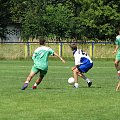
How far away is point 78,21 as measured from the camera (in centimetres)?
6322

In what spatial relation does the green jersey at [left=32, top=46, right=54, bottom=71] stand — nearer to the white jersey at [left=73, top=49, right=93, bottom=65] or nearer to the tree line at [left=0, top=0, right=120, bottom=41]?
the white jersey at [left=73, top=49, right=93, bottom=65]

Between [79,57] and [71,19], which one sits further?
[71,19]

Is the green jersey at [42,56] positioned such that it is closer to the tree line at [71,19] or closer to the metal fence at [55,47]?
the metal fence at [55,47]

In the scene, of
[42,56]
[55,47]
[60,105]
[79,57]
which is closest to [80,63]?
[79,57]

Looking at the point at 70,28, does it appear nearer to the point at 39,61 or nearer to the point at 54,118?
the point at 39,61

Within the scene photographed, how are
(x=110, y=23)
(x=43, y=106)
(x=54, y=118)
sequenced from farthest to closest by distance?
(x=110, y=23)
(x=43, y=106)
(x=54, y=118)

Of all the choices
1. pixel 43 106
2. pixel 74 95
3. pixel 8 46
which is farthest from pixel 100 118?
pixel 8 46

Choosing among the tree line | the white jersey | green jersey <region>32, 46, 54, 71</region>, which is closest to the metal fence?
the tree line

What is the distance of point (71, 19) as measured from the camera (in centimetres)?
6406

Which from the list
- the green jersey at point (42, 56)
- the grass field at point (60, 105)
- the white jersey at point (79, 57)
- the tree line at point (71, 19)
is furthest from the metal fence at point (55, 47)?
the grass field at point (60, 105)

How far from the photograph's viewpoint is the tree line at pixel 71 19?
60719mm

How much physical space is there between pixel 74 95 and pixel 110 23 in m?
46.8

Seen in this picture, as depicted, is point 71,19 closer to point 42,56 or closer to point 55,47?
point 55,47

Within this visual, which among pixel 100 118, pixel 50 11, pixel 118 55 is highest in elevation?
pixel 50 11
